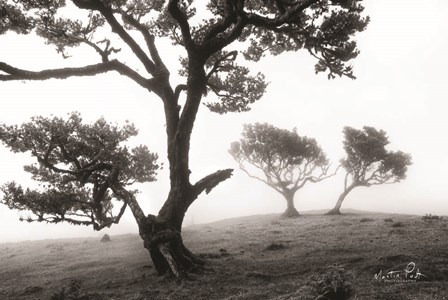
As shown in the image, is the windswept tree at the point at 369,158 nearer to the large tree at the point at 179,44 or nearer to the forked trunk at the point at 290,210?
the forked trunk at the point at 290,210

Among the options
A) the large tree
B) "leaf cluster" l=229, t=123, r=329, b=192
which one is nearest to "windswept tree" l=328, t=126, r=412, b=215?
"leaf cluster" l=229, t=123, r=329, b=192

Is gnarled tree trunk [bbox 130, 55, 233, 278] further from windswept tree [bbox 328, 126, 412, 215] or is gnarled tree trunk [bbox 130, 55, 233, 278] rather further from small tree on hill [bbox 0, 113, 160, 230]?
windswept tree [bbox 328, 126, 412, 215]

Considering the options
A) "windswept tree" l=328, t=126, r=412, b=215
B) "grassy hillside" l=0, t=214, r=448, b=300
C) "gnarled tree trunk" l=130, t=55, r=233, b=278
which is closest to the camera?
"grassy hillside" l=0, t=214, r=448, b=300

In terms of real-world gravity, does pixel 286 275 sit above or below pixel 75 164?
below

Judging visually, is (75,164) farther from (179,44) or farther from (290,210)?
(290,210)

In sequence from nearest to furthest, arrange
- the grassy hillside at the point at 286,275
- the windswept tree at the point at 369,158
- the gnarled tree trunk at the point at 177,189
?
the grassy hillside at the point at 286,275 < the gnarled tree trunk at the point at 177,189 < the windswept tree at the point at 369,158

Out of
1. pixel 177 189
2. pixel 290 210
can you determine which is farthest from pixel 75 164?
pixel 290 210

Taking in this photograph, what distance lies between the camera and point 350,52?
14.5 meters

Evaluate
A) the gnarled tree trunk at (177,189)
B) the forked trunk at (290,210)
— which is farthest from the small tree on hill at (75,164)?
the forked trunk at (290,210)

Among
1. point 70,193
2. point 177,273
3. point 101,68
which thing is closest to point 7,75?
point 101,68

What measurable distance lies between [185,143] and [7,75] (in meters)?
7.39

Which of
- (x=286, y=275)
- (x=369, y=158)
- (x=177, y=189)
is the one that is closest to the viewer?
(x=286, y=275)

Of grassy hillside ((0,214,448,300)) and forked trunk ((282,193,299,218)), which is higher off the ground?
forked trunk ((282,193,299,218))

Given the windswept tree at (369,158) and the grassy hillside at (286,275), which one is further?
Answer: the windswept tree at (369,158)
